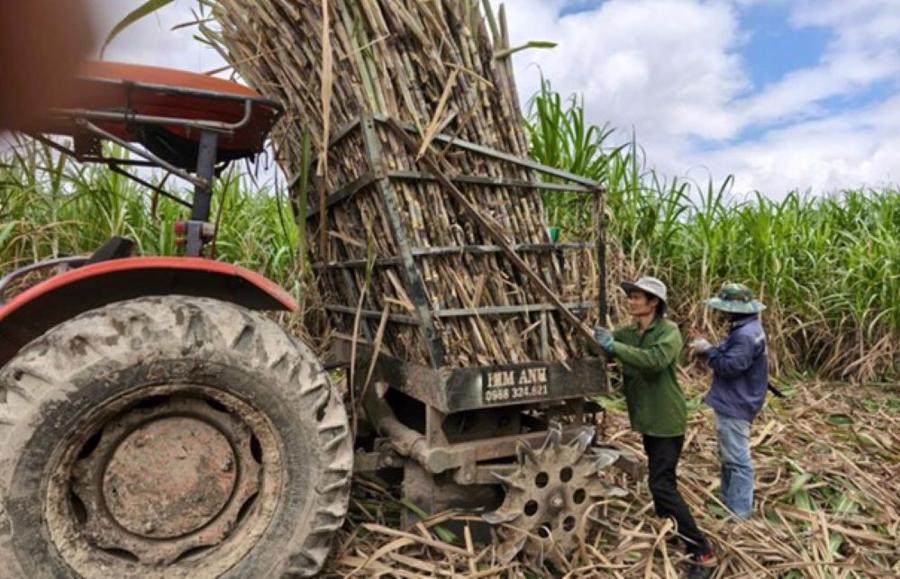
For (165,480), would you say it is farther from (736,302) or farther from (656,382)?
(736,302)

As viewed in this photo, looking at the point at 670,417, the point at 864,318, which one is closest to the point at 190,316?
the point at 670,417

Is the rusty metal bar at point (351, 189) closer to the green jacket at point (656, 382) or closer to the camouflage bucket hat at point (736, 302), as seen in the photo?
the green jacket at point (656, 382)

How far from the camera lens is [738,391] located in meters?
3.20

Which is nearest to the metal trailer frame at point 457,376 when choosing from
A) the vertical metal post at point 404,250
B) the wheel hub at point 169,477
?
the vertical metal post at point 404,250

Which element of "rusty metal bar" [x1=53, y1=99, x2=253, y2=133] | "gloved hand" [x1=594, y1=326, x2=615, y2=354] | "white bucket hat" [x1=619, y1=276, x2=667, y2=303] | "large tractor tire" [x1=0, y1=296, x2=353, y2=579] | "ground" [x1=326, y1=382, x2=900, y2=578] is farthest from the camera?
"white bucket hat" [x1=619, y1=276, x2=667, y2=303]

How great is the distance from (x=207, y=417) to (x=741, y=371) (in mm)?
2328

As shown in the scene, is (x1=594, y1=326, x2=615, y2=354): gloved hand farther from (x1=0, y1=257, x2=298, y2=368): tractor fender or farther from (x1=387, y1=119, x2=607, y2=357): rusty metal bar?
(x1=0, y1=257, x2=298, y2=368): tractor fender

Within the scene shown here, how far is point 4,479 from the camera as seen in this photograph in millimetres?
1826

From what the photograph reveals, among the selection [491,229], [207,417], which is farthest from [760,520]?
[207,417]

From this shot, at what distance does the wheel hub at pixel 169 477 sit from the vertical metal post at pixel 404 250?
74cm

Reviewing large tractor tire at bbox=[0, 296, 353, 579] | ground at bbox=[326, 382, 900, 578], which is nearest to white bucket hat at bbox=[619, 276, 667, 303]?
ground at bbox=[326, 382, 900, 578]

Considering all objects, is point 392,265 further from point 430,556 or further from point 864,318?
point 864,318

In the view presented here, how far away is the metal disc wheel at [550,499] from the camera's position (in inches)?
95.8

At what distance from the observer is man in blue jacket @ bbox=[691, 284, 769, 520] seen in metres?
3.15
